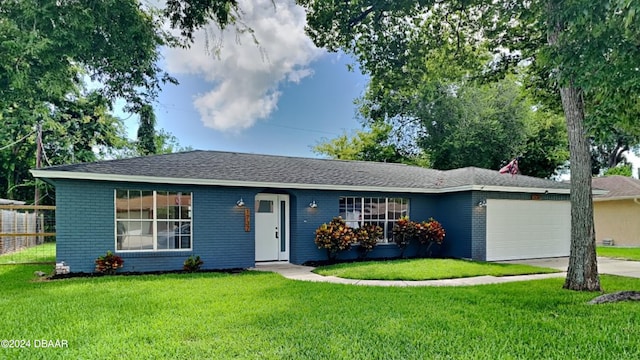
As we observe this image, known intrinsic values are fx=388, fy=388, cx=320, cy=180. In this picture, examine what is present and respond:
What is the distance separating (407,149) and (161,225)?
21695 mm

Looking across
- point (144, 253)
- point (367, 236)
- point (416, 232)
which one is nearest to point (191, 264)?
point (144, 253)

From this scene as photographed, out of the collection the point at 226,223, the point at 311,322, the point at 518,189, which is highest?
the point at 518,189

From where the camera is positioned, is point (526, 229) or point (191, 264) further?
point (526, 229)

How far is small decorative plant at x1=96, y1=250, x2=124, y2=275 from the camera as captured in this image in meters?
9.24

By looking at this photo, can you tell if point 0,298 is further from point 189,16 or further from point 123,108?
point 189,16

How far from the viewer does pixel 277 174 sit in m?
12.0

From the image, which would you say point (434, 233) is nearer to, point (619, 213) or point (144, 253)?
point (144, 253)

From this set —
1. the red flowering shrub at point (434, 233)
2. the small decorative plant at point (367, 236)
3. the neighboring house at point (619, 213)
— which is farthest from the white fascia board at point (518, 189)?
the neighboring house at point (619, 213)

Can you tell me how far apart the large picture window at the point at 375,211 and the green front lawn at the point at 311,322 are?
4846mm

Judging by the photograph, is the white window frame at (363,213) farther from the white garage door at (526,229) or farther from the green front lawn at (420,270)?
the white garage door at (526,229)

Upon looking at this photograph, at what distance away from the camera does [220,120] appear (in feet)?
90.2

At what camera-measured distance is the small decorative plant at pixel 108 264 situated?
924 centimetres

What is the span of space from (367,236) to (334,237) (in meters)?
1.21

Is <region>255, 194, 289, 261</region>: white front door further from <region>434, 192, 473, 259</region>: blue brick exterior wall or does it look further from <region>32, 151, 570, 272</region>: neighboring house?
<region>434, 192, 473, 259</region>: blue brick exterior wall
